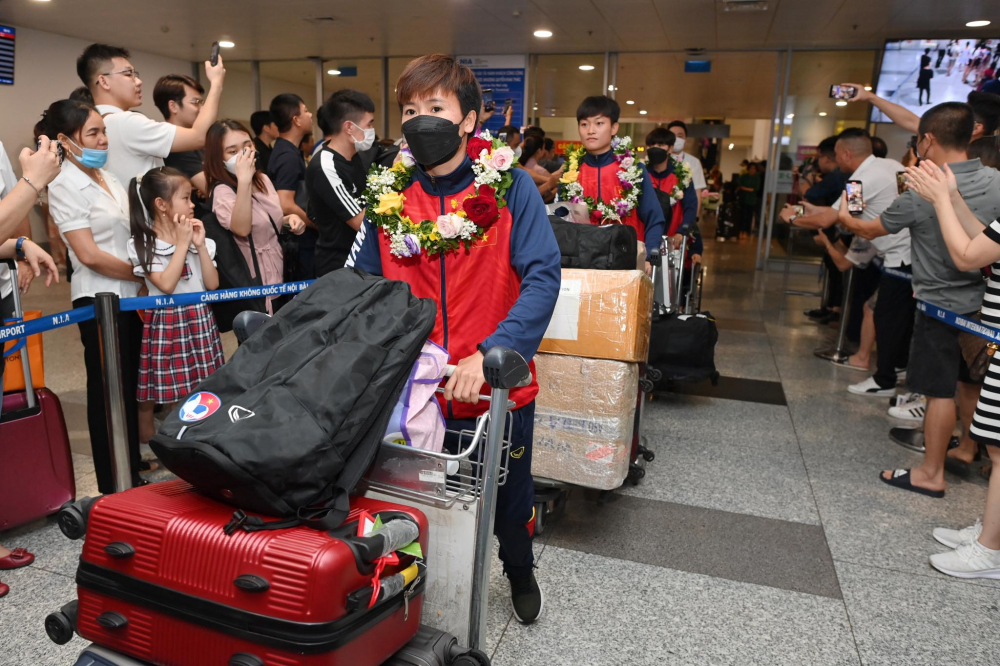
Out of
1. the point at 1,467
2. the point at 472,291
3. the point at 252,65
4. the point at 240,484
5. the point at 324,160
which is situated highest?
the point at 252,65

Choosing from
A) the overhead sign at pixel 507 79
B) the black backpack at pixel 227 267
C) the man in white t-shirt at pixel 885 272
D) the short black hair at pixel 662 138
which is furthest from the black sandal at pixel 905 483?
the overhead sign at pixel 507 79

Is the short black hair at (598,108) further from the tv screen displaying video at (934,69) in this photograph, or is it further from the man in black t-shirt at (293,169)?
the tv screen displaying video at (934,69)

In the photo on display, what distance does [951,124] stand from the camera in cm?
323

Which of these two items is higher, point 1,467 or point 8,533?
point 1,467

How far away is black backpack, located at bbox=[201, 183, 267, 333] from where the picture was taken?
3.56 m

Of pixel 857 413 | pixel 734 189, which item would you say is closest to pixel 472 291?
pixel 857 413

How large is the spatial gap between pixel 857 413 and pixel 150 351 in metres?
4.22

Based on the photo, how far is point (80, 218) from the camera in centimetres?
299

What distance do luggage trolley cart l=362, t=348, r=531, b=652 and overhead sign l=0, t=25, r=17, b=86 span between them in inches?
504

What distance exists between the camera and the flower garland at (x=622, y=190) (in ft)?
13.8

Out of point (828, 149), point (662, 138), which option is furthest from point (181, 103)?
point (828, 149)

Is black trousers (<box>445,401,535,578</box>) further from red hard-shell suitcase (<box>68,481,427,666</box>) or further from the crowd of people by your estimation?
the crowd of people

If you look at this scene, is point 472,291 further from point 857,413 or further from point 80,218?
point 857,413

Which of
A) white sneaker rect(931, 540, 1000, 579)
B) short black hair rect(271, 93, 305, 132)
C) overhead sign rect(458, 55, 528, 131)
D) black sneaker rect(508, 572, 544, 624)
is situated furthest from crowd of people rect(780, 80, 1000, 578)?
overhead sign rect(458, 55, 528, 131)
